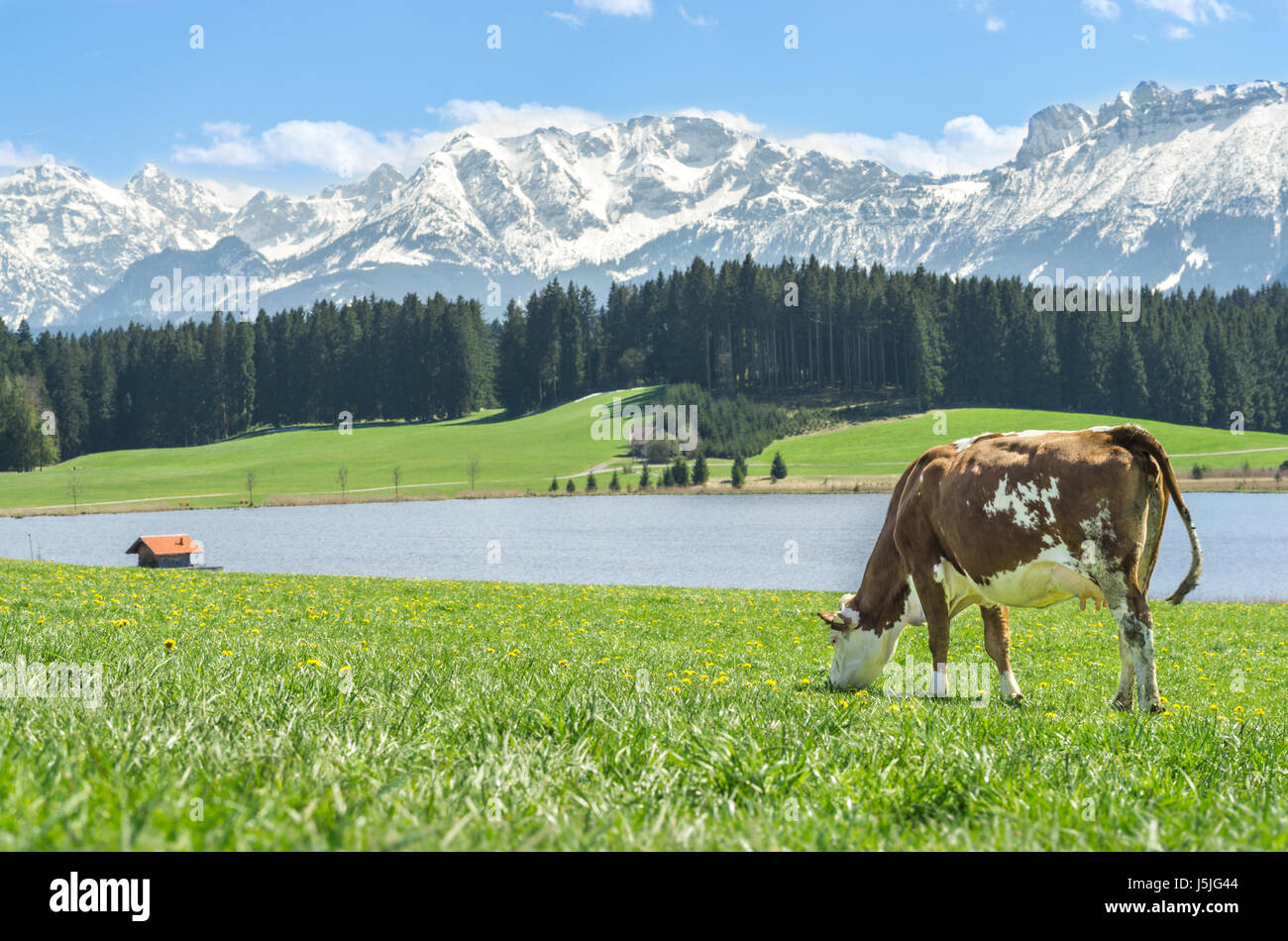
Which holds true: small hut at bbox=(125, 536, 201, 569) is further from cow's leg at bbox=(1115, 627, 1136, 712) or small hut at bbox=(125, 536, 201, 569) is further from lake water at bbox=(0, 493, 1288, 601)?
cow's leg at bbox=(1115, 627, 1136, 712)

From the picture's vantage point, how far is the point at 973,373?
14275 centimetres

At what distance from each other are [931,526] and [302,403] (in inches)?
6470

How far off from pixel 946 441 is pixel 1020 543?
117 metres

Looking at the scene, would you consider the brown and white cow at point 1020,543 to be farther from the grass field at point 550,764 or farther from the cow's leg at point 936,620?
the grass field at point 550,764

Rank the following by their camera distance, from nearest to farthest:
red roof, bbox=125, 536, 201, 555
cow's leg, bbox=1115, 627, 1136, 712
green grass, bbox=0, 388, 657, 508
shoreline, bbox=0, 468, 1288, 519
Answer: cow's leg, bbox=1115, 627, 1136, 712 → red roof, bbox=125, 536, 201, 555 → shoreline, bbox=0, 468, 1288, 519 → green grass, bbox=0, 388, 657, 508

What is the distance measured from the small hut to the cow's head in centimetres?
3595

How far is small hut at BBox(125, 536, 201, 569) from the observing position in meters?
39.5

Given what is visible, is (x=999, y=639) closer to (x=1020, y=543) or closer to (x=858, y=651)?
(x=858, y=651)

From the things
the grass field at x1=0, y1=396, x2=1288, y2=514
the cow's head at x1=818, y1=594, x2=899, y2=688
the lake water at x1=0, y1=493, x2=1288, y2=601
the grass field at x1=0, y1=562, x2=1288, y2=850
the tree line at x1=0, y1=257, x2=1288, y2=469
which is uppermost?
the tree line at x1=0, y1=257, x2=1288, y2=469

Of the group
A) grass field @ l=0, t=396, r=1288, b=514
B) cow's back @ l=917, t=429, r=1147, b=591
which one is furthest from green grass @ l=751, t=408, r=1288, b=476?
cow's back @ l=917, t=429, r=1147, b=591

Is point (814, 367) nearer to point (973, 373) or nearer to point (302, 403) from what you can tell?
point (973, 373)

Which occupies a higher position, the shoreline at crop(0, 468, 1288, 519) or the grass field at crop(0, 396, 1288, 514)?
the grass field at crop(0, 396, 1288, 514)

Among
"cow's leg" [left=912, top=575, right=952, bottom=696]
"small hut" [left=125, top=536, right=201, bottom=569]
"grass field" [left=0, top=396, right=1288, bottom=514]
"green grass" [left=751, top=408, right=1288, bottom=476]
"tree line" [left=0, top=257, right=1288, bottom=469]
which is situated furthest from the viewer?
"tree line" [left=0, top=257, right=1288, bottom=469]
